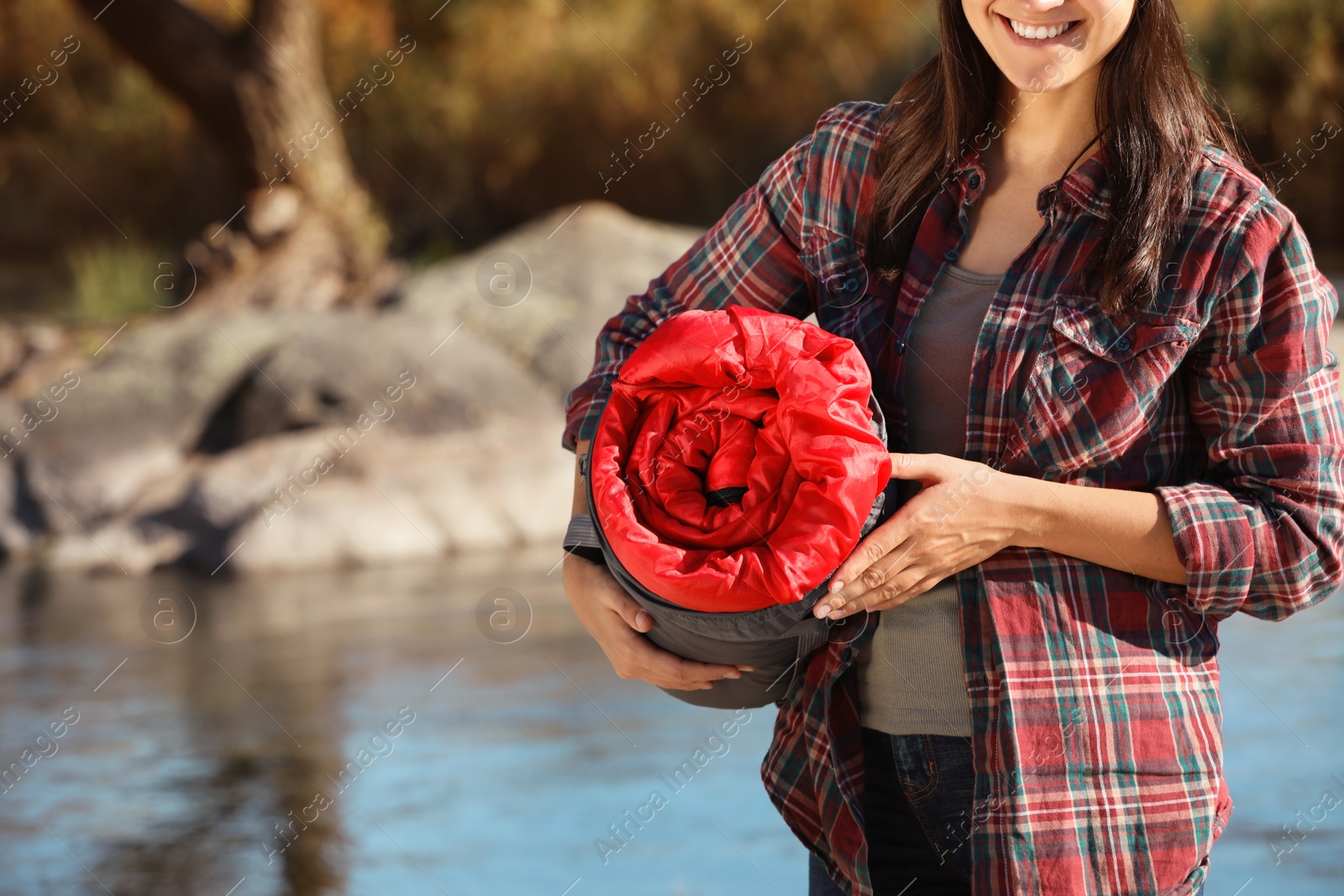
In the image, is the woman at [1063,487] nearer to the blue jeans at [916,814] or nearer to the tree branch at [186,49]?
the blue jeans at [916,814]

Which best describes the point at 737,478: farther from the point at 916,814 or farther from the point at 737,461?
the point at 916,814

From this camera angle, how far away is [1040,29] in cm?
124

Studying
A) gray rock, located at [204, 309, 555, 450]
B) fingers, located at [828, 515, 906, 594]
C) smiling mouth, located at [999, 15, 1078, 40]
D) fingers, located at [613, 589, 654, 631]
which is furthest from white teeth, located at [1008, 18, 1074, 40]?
gray rock, located at [204, 309, 555, 450]

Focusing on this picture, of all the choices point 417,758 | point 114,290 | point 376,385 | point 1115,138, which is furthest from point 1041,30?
point 114,290

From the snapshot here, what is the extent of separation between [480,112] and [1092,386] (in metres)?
12.3

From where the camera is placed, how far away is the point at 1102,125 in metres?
1.27

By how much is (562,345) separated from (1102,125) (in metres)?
6.13

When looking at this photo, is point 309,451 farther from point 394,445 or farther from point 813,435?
point 813,435

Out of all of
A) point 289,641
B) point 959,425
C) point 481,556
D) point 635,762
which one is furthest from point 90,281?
point 959,425

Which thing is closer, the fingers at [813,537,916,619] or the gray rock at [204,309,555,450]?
the fingers at [813,537,916,619]

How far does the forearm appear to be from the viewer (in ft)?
3.91

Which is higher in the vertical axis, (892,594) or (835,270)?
(835,270)

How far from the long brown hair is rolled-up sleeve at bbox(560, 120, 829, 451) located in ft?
0.33

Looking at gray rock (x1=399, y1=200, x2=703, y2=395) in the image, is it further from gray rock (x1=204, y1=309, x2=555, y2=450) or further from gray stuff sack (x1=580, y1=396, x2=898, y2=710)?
gray stuff sack (x1=580, y1=396, x2=898, y2=710)
